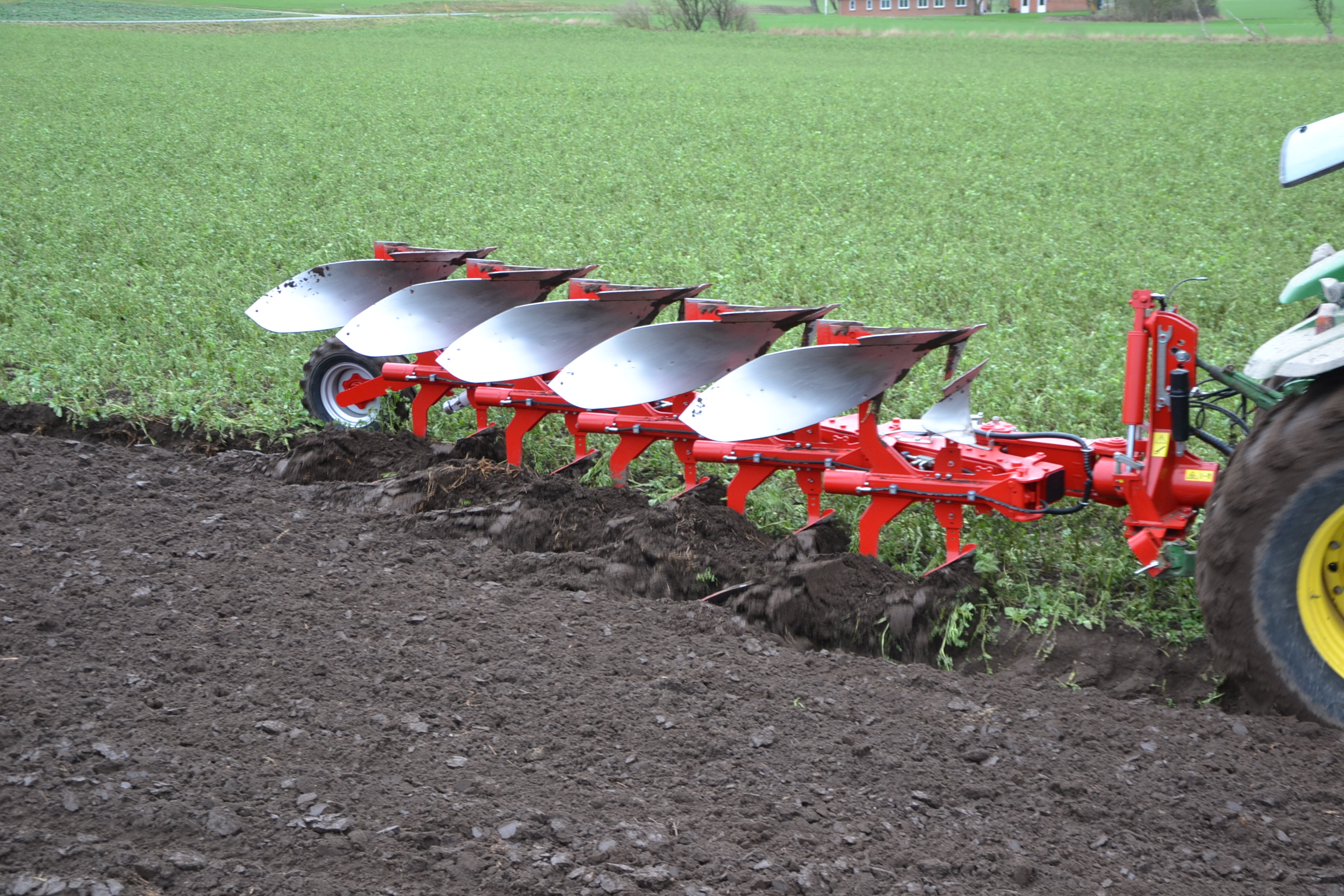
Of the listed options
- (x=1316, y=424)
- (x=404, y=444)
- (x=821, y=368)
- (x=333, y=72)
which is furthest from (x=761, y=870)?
(x=333, y=72)

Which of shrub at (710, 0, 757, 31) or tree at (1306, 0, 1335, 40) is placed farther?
shrub at (710, 0, 757, 31)

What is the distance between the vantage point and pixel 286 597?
3.91 meters

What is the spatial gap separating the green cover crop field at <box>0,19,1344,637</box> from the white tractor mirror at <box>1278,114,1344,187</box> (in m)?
1.48

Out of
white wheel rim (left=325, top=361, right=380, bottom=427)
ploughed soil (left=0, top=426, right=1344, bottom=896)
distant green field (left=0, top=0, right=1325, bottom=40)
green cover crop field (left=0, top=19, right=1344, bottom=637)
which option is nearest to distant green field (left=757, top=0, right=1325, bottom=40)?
distant green field (left=0, top=0, right=1325, bottom=40)

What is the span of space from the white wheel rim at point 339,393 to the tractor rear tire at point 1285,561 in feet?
14.7

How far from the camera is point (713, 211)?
11727 millimetres

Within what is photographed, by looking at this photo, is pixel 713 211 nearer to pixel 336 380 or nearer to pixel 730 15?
pixel 336 380

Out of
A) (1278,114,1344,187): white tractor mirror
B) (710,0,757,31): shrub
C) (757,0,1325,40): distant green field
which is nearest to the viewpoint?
(1278,114,1344,187): white tractor mirror

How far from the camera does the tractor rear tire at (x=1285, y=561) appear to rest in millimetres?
2789

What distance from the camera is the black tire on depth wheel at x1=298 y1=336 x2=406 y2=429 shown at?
6023 millimetres

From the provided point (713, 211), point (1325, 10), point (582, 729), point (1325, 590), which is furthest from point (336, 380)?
point (1325, 10)

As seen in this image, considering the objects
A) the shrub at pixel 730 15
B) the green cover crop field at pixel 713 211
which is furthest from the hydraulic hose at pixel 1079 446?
the shrub at pixel 730 15

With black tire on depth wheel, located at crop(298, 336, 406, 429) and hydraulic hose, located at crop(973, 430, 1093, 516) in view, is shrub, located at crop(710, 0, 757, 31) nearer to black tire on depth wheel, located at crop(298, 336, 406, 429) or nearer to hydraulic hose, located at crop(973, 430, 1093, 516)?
black tire on depth wheel, located at crop(298, 336, 406, 429)

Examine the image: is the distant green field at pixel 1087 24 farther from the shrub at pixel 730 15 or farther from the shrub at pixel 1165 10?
the shrub at pixel 730 15
